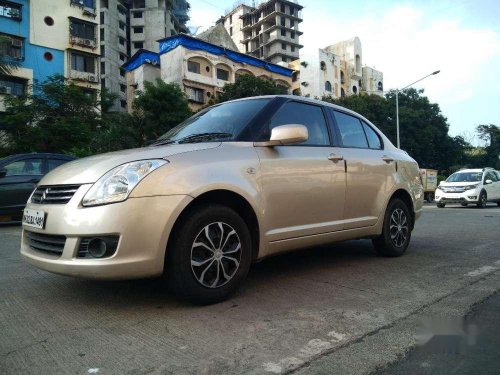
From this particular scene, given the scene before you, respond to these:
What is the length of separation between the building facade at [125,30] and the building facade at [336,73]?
19306 mm

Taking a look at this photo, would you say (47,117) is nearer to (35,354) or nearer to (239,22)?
(35,354)

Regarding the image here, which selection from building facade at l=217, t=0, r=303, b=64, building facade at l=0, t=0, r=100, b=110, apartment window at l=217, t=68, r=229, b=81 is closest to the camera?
building facade at l=0, t=0, r=100, b=110

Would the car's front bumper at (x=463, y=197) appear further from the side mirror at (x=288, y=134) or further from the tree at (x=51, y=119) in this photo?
the tree at (x=51, y=119)

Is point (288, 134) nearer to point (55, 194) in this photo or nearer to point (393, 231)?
point (55, 194)

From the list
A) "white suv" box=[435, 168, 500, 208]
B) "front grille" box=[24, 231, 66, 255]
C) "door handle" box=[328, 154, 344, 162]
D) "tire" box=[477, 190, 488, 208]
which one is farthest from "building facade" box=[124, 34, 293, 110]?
"front grille" box=[24, 231, 66, 255]

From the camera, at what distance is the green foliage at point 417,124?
44.0m

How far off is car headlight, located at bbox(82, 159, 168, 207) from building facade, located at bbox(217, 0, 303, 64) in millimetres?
72750

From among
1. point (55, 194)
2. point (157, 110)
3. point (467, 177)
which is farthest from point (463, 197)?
point (157, 110)

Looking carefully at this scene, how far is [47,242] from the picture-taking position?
2.93 metres

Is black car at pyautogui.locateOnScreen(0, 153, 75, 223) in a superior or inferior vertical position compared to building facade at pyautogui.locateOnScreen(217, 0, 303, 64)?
inferior

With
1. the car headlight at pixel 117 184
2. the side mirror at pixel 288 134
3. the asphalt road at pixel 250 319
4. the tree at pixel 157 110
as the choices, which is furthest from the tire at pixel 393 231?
the tree at pixel 157 110

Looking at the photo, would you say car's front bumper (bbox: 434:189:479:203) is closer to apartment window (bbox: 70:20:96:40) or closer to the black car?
the black car

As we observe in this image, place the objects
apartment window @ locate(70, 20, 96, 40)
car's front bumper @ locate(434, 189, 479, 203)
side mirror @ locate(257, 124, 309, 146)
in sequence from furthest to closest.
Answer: apartment window @ locate(70, 20, 96, 40)
car's front bumper @ locate(434, 189, 479, 203)
side mirror @ locate(257, 124, 309, 146)

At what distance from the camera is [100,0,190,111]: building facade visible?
51.9 m
